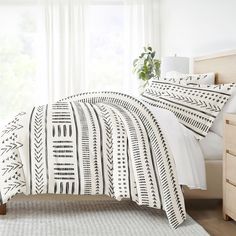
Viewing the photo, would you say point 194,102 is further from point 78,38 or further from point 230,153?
point 78,38

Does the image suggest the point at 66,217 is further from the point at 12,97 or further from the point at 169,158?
the point at 12,97

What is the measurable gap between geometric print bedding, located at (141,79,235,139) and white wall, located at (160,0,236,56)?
0.86 meters

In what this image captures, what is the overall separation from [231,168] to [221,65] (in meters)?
1.51

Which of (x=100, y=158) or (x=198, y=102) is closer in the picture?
(x=100, y=158)

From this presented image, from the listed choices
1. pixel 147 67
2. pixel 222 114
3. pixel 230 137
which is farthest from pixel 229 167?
pixel 147 67

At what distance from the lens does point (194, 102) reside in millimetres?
3771

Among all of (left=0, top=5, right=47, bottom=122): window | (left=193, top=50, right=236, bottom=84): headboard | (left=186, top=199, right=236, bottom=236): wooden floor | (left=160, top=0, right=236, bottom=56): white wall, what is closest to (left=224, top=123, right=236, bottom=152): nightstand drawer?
(left=186, top=199, right=236, bottom=236): wooden floor

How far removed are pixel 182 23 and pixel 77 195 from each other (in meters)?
3.62

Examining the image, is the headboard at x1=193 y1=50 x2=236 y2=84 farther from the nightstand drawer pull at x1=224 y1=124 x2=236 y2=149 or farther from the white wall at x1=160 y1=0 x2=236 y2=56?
the nightstand drawer pull at x1=224 y1=124 x2=236 y2=149

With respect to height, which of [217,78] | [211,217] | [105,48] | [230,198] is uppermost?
[105,48]

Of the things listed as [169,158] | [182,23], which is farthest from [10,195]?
[182,23]

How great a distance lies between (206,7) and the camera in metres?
5.48

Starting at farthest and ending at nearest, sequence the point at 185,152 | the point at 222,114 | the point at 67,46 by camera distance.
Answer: the point at 67,46 → the point at 222,114 → the point at 185,152

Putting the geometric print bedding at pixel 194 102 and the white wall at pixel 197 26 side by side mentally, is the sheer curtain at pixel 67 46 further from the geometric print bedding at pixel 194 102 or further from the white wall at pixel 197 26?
the geometric print bedding at pixel 194 102
